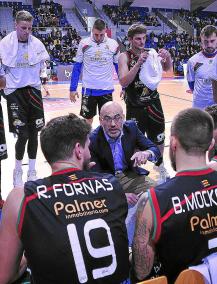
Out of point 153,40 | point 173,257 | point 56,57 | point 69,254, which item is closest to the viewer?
point 69,254

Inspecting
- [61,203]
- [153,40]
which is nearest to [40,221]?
[61,203]

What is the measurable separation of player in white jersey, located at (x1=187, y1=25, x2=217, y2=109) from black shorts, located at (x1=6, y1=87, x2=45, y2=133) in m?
1.97

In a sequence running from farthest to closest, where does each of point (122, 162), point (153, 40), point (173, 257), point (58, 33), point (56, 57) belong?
point (153, 40) < point (58, 33) < point (56, 57) < point (122, 162) < point (173, 257)

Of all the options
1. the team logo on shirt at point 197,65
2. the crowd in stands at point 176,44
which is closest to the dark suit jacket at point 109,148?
the team logo on shirt at point 197,65

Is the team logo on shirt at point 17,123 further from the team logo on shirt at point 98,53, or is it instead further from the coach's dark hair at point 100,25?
the coach's dark hair at point 100,25

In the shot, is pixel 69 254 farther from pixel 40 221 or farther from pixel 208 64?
pixel 208 64

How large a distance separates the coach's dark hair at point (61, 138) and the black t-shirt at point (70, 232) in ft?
0.35

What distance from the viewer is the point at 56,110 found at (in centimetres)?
967

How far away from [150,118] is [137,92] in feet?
1.15

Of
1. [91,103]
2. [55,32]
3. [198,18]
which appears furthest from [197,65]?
[198,18]

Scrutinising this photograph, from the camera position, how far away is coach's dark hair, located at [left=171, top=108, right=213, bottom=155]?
1732 mm

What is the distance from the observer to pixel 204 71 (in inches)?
183

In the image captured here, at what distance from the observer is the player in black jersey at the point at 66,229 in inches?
61.7

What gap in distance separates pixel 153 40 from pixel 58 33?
22.2 feet
